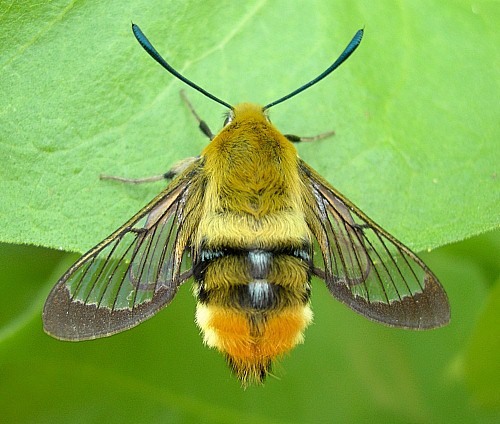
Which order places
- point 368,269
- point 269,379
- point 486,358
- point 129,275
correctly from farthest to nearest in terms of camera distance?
point 269,379 → point 486,358 → point 368,269 → point 129,275

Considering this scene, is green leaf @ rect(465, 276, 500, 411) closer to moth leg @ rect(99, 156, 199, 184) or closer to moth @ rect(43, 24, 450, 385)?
moth @ rect(43, 24, 450, 385)

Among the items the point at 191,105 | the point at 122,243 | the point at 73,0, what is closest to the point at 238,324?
the point at 122,243

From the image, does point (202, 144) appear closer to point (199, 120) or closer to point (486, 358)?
point (199, 120)

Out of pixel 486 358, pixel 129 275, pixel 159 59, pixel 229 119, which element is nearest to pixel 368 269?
pixel 229 119

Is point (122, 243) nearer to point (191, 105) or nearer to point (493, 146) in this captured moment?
point (191, 105)

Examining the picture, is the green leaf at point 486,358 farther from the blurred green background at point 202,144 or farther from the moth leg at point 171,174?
the moth leg at point 171,174

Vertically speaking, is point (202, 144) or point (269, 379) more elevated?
point (202, 144)
